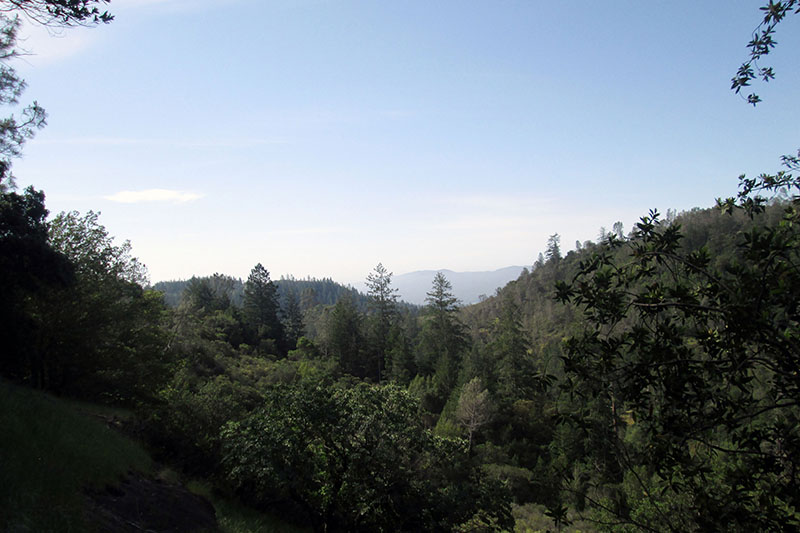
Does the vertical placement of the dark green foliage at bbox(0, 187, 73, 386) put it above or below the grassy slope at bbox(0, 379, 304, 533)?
above

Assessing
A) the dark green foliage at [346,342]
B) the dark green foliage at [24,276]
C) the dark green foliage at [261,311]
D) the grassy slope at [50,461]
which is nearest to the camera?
the grassy slope at [50,461]

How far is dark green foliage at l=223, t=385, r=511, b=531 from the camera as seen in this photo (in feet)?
32.9

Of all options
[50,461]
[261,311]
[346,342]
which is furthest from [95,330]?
[261,311]

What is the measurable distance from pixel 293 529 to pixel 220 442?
3879 millimetres

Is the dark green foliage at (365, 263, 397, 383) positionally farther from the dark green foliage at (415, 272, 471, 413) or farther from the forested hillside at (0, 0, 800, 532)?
the forested hillside at (0, 0, 800, 532)

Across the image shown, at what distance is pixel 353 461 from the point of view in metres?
10.4

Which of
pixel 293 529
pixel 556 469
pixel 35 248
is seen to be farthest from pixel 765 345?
pixel 35 248

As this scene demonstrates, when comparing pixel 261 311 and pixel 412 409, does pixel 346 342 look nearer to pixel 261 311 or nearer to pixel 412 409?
pixel 261 311

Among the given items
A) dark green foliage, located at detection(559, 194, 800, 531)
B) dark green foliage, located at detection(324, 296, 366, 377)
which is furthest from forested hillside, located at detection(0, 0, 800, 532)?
dark green foliage, located at detection(324, 296, 366, 377)

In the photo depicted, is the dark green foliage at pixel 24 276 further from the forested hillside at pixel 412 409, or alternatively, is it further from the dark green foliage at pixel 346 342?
the dark green foliage at pixel 346 342

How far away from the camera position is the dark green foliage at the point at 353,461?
10.0 meters

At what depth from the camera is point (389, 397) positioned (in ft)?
38.9

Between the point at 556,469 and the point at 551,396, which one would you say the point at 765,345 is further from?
the point at 551,396

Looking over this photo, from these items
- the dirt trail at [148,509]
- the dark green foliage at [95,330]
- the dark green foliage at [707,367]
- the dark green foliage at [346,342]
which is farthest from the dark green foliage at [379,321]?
the dark green foliage at [707,367]
